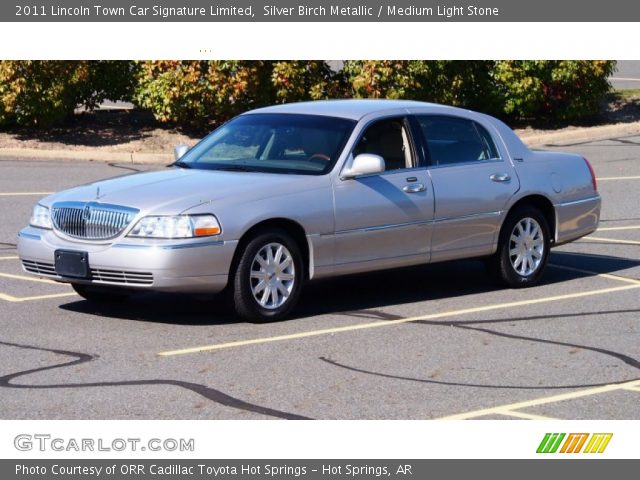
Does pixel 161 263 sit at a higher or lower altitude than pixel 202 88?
lower

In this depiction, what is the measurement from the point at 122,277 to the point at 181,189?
0.80 m

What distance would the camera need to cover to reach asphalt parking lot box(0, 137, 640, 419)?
7.20 m

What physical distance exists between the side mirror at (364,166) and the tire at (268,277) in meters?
0.73

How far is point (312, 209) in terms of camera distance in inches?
376

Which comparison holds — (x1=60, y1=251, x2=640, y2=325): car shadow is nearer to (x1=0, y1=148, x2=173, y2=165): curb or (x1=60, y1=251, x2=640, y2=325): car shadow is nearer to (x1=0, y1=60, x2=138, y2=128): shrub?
(x1=0, y1=148, x2=173, y2=165): curb

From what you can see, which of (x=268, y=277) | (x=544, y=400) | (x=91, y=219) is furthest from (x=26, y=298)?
(x=544, y=400)

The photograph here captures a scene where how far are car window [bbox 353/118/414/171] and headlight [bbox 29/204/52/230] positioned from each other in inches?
98.4

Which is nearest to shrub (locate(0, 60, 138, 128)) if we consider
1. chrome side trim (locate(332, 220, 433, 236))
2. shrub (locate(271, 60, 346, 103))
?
shrub (locate(271, 60, 346, 103))

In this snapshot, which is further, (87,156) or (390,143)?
(87,156)

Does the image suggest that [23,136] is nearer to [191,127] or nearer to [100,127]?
[100,127]

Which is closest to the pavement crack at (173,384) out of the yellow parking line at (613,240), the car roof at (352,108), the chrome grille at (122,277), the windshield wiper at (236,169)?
the chrome grille at (122,277)

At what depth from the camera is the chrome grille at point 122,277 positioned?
8938 mm

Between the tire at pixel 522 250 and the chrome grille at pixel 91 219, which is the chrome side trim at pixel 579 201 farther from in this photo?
the chrome grille at pixel 91 219

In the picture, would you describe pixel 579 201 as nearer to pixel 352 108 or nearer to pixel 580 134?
pixel 352 108
